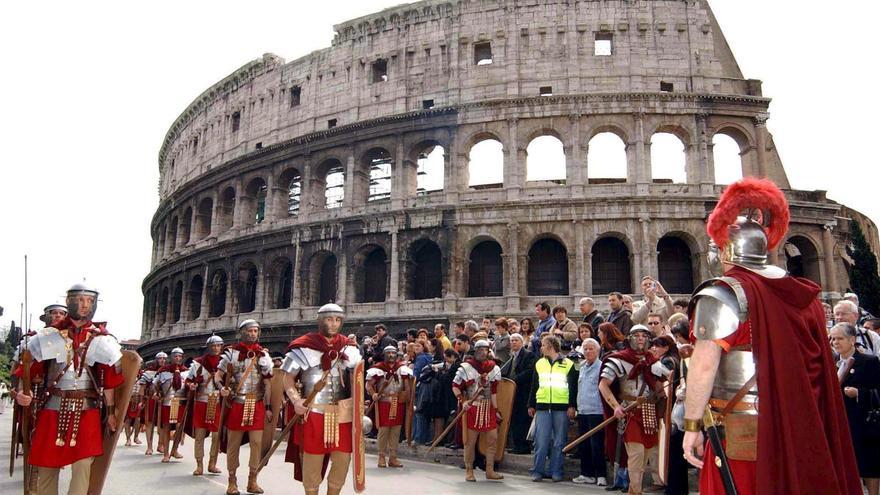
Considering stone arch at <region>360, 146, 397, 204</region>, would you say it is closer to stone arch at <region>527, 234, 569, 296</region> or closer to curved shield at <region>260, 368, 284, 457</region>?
stone arch at <region>527, 234, 569, 296</region>

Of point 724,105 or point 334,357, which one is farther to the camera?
point 724,105

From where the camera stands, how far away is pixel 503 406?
10234mm

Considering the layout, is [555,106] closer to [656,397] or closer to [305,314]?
[305,314]

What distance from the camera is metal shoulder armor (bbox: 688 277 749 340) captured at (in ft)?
11.4

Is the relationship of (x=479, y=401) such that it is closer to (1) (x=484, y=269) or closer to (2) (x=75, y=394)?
(2) (x=75, y=394)

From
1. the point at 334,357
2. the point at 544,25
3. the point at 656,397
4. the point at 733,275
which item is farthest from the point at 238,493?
the point at 544,25

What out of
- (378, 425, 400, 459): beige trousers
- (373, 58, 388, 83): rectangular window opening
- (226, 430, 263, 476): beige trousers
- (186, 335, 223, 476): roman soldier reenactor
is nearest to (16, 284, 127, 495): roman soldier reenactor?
(226, 430, 263, 476): beige trousers

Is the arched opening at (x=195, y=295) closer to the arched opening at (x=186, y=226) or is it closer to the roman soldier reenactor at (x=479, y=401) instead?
the arched opening at (x=186, y=226)

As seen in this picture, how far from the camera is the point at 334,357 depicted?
22.6ft

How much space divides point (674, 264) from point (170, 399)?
18.9m

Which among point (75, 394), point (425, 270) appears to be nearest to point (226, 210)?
point (425, 270)

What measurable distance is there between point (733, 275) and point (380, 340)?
1205cm

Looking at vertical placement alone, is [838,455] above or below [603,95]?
below

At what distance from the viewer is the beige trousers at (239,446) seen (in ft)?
29.1
